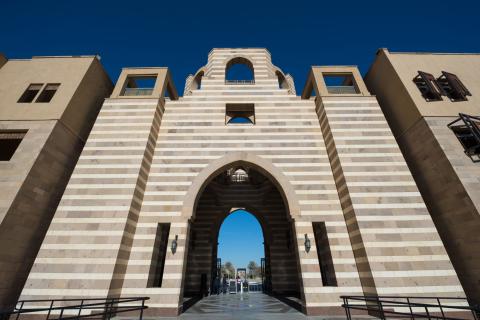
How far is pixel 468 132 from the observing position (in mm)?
Result: 10609

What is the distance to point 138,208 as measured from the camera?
1032 cm

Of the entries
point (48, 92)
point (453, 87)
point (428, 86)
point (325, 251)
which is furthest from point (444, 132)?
point (48, 92)

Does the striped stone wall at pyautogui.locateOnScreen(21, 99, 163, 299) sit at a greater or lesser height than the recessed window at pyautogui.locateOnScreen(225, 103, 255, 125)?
lesser

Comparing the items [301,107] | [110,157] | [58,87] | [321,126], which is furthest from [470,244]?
[58,87]

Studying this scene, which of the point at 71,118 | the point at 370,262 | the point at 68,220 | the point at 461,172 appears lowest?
the point at 370,262

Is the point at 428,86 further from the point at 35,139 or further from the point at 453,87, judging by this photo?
the point at 35,139

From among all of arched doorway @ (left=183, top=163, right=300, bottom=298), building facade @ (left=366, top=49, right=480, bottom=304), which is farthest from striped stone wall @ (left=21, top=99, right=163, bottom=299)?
building facade @ (left=366, top=49, right=480, bottom=304)

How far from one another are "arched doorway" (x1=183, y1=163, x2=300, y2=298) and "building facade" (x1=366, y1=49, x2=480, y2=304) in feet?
26.9

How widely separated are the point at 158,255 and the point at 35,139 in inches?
299

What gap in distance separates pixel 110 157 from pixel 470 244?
15.6 m

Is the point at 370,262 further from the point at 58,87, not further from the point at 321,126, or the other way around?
the point at 58,87

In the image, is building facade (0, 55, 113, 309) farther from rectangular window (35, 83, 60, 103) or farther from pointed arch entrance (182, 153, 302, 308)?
pointed arch entrance (182, 153, 302, 308)

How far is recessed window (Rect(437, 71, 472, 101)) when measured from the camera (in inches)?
459

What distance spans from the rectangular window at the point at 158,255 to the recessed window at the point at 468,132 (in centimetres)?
1370
